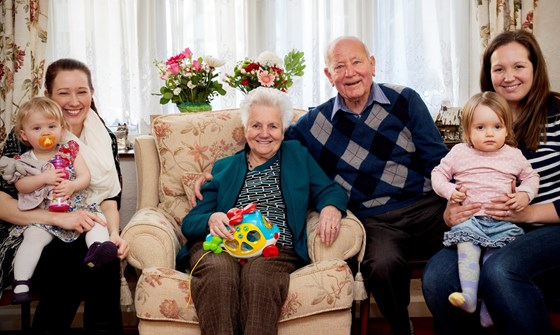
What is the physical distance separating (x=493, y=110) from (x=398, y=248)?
611 mm

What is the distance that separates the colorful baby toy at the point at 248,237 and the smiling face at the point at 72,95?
76 centimetres

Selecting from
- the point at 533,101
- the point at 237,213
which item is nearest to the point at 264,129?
the point at 237,213

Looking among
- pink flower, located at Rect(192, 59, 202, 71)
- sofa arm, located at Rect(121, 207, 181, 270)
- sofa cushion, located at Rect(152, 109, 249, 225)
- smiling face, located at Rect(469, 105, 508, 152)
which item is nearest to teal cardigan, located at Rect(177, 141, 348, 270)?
sofa arm, located at Rect(121, 207, 181, 270)

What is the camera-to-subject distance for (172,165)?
108 inches

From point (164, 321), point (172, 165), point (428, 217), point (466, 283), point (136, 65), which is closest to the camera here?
point (466, 283)

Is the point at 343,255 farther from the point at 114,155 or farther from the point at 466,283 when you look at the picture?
the point at 114,155

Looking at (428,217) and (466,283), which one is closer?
(466,283)

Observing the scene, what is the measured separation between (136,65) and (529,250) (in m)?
2.36

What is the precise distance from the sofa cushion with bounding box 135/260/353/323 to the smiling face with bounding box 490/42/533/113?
35.7 inches

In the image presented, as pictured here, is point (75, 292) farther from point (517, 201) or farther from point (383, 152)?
point (517, 201)

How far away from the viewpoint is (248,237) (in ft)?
7.25

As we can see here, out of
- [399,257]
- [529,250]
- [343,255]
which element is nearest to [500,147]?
[529,250]

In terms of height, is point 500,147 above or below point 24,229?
above

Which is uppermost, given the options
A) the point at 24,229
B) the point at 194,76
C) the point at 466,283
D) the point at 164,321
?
the point at 194,76
